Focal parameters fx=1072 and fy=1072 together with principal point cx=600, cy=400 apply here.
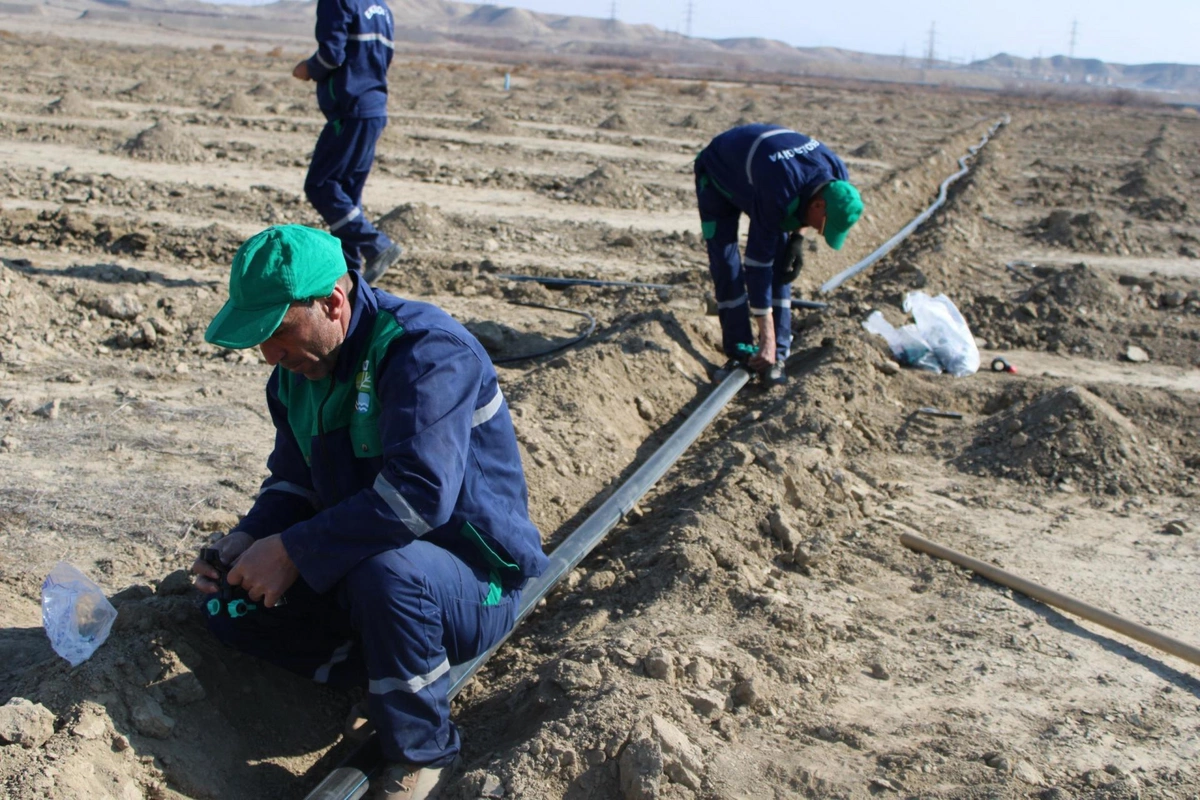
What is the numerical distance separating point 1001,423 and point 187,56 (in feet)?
120

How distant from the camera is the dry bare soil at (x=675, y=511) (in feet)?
9.43

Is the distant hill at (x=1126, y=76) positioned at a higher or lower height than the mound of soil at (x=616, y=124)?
higher

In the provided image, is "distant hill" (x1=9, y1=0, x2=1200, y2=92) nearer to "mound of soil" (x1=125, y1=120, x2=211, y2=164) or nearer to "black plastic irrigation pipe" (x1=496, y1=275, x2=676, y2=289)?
"mound of soil" (x1=125, y1=120, x2=211, y2=164)

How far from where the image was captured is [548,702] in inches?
120

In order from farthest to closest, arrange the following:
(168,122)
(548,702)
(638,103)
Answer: (638,103) < (168,122) < (548,702)

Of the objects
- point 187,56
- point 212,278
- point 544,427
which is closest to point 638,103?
point 187,56

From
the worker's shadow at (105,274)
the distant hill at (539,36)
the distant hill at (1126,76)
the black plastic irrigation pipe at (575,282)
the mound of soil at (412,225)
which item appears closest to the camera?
the worker's shadow at (105,274)

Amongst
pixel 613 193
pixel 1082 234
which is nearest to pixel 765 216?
pixel 613 193

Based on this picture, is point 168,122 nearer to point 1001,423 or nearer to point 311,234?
point 1001,423

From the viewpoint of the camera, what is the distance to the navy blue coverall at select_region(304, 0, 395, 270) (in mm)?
6352

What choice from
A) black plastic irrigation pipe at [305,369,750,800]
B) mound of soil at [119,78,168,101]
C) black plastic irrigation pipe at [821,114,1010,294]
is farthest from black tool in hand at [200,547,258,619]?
mound of soil at [119,78,168,101]

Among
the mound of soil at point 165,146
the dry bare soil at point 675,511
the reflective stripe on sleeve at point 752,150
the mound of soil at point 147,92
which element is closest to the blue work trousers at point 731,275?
the dry bare soil at point 675,511

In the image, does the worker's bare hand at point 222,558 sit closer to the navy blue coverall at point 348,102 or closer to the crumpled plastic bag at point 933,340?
the navy blue coverall at point 348,102

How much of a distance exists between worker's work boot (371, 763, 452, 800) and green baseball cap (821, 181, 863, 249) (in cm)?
350
